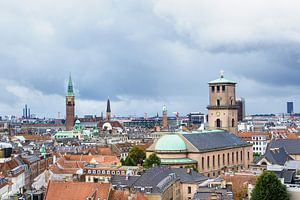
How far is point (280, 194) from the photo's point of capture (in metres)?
59.6

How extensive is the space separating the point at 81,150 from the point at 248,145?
146ft

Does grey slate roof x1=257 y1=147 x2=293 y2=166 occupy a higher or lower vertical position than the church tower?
lower

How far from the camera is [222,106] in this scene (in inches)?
5236

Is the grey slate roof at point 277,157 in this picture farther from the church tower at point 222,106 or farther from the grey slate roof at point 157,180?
the grey slate roof at point 157,180

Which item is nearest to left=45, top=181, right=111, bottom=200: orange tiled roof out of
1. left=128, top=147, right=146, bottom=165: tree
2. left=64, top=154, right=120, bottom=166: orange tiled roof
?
left=64, top=154, right=120, bottom=166: orange tiled roof

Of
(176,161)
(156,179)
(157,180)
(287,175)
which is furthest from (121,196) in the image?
(176,161)

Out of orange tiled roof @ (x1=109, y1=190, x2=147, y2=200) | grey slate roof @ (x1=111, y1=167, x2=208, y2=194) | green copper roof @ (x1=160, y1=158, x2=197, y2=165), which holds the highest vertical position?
green copper roof @ (x1=160, y1=158, x2=197, y2=165)

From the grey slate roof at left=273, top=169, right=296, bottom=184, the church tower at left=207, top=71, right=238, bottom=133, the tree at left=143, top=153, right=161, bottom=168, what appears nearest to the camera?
the grey slate roof at left=273, top=169, right=296, bottom=184

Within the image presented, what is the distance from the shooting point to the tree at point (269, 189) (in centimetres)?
5950

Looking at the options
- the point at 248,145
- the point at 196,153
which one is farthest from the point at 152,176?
the point at 248,145

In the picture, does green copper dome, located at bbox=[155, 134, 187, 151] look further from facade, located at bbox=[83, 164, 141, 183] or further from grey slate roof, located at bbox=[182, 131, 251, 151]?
facade, located at bbox=[83, 164, 141, 183]

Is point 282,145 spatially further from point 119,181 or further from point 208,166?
point 119,181

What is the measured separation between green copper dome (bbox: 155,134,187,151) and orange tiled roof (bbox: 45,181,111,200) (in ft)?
130

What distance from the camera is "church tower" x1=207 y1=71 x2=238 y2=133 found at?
5241 inches
